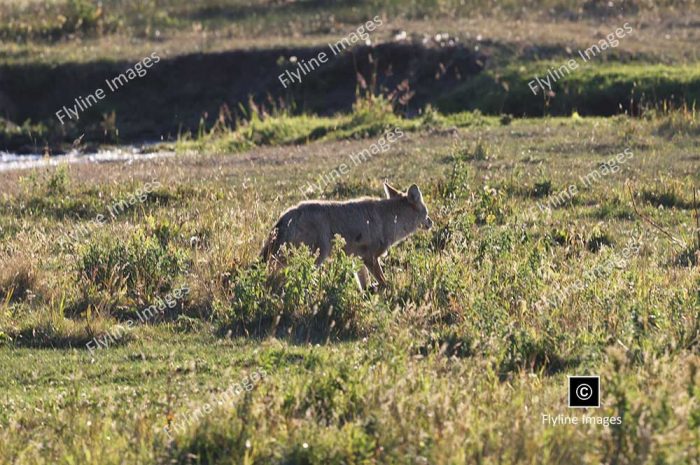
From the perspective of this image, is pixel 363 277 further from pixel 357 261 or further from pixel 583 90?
pixel 583 90

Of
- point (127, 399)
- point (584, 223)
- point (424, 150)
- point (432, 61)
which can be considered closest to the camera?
point (127, 399)

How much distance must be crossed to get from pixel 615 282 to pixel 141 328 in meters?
4.66

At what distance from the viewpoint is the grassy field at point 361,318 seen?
8.38 m

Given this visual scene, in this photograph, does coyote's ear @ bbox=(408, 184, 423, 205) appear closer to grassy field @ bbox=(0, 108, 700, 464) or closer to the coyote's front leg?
grassy field @ bbox=(0, 108, 700, 464)

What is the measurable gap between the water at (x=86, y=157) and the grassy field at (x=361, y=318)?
3.25 meters

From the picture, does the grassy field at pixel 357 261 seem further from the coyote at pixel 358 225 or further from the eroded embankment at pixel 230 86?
the coyote at pixel 358 225

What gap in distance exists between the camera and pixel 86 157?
27094 millimetres

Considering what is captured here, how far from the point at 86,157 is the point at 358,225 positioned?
48.2 ft

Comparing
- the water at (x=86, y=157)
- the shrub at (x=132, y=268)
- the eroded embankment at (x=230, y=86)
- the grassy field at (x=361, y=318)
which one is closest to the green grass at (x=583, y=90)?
the eroded embankment at (x=230, y=86)

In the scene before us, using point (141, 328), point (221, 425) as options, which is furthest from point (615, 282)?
point (221, 425)

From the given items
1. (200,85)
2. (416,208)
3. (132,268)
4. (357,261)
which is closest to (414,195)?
(416,208)

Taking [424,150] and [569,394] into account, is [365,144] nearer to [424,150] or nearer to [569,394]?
[424,150]

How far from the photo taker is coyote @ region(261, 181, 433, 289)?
13000 mm

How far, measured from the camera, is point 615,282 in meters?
12.6
